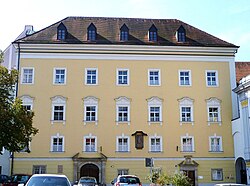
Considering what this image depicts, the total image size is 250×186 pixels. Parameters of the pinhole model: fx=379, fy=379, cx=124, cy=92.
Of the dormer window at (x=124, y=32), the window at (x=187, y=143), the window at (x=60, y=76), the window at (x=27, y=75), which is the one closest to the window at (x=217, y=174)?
the window at (x=187, y=143)

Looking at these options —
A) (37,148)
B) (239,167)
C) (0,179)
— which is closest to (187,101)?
(239,167)

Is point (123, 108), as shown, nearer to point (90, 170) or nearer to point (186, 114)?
point (186, 114)

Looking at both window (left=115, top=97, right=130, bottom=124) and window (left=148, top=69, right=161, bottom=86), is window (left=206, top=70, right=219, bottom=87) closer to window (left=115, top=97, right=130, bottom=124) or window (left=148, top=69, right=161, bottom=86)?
window (left=148, top=69, right=161, bottom=86)

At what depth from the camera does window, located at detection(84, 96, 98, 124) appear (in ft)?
120

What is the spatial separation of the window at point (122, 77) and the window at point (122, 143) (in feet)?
17.4

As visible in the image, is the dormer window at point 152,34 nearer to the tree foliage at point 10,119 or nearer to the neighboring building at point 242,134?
the neighboring building at point 242,134

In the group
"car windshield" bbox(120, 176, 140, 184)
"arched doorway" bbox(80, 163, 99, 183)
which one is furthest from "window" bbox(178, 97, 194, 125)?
"car windshield" bbox(120, 176, 140, 184)

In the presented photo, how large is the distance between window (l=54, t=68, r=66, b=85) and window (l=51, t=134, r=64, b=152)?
17.2 feet


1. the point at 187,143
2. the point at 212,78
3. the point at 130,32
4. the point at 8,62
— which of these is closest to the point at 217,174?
the point at 187,143

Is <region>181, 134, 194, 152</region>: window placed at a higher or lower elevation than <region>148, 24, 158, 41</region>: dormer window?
lower

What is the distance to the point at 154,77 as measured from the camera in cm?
3778

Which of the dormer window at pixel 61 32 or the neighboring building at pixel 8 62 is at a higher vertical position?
the dormer window at pixel 61 32

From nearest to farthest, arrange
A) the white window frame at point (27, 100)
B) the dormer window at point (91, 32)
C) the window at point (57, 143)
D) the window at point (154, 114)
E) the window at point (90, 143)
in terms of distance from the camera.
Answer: the window at point (57, 143), the window at point (90, 143), the white window frame at point (27, 100), the window at point (154, 114), the dormer window at point (91, 32)

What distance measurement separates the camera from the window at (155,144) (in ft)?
119
